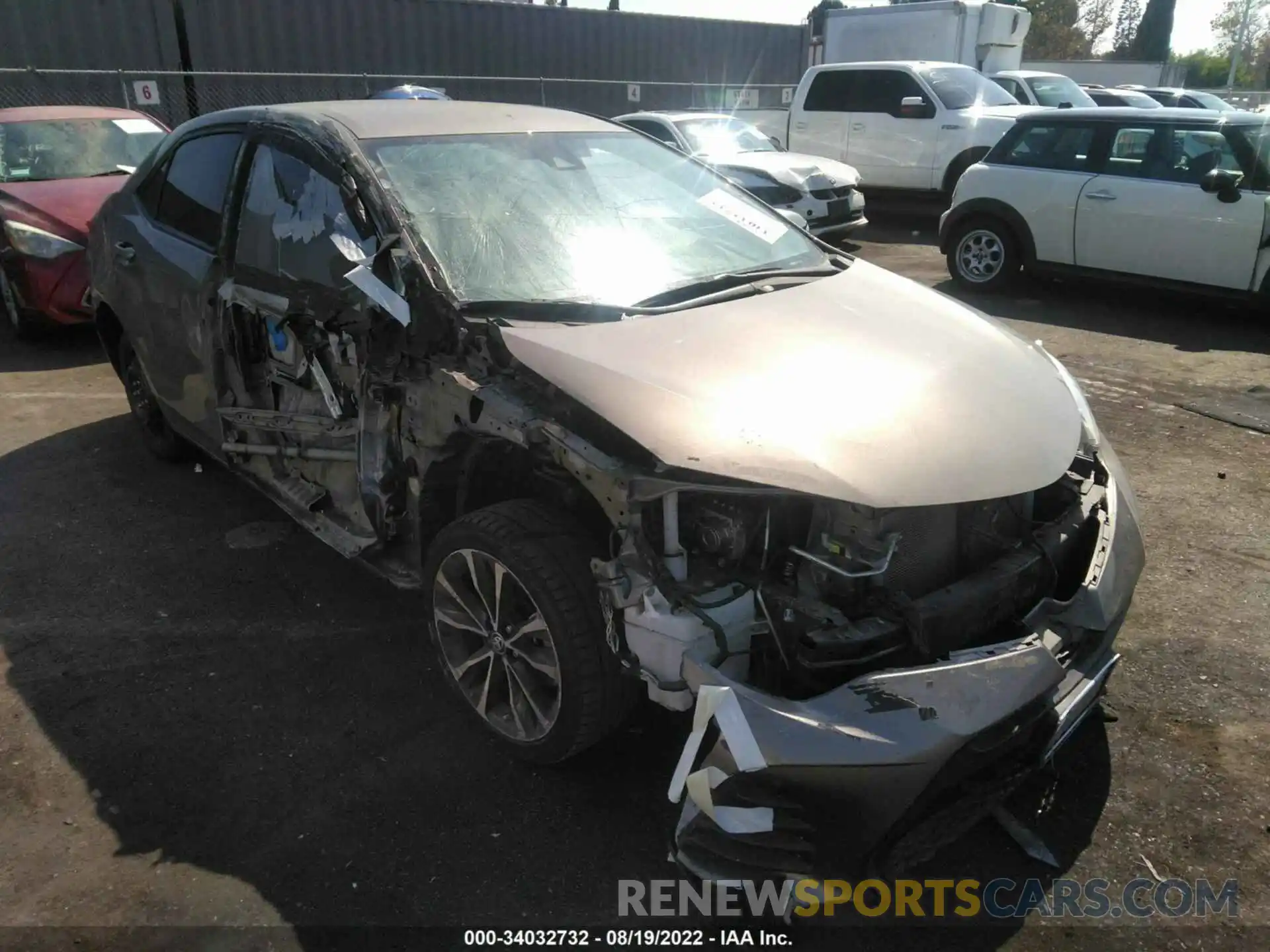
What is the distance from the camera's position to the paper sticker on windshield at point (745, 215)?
3.80m

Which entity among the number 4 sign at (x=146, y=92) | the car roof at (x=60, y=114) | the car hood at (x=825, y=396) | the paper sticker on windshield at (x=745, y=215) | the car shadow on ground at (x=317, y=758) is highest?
the number 4 sign at (x=146, y=92)

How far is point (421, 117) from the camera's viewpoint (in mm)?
3646

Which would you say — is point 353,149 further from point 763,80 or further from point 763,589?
point 763,80

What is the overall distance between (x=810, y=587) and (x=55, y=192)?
741 centimetres

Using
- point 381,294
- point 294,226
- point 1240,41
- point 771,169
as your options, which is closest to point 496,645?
point 381,294

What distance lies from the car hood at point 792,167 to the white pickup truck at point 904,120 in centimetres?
175

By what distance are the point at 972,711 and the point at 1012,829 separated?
0.74 m

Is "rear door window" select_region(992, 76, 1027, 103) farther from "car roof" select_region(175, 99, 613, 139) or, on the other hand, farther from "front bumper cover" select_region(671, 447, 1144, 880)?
"front bumper cover" select_region(671, 447, 1144, 880)

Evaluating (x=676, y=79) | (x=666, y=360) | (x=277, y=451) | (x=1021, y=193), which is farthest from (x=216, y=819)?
(x=676, y=79)

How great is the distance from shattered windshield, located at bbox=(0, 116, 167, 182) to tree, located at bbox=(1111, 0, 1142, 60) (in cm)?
5943

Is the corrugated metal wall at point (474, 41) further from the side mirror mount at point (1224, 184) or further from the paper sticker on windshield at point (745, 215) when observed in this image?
the paper sticker on windshield at point (745, 215)

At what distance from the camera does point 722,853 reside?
2123 millimetres

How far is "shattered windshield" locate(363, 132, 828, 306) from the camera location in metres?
3.07

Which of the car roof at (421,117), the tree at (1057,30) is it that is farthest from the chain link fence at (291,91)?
the tree at (1057,30)
